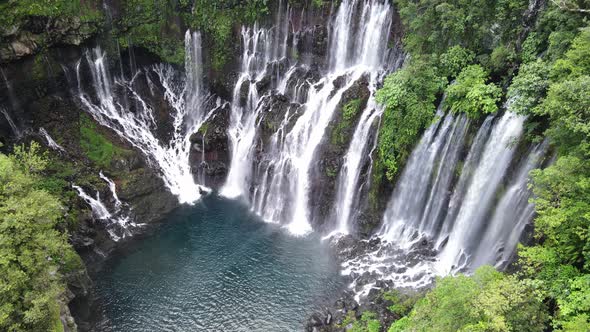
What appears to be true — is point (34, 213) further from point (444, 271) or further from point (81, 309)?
point (444, 271)

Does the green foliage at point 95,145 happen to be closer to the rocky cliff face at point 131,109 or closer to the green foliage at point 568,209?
the rocky cliff face at point 131,109

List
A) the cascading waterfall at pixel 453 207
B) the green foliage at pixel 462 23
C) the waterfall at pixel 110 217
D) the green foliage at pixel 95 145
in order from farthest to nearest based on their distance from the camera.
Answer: the green foliage at pixel 95 145 < the waterfall at pixel 110 217 < the green foliage at pixel 462 23 < the cascading waterfall at pixel 453 207

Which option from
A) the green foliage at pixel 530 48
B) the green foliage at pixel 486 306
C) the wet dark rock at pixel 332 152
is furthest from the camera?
the wet dark rock at pixel 332 152

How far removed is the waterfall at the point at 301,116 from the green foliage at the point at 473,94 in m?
6.69

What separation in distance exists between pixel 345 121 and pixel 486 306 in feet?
65.2

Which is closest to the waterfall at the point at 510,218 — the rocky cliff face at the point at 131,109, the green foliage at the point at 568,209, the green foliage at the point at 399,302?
the green foliage at the point at 399,302

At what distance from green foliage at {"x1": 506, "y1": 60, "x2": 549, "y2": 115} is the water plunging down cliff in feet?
4.29

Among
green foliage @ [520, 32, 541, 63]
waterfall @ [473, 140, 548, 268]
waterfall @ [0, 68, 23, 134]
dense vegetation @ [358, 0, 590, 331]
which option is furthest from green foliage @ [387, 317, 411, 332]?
waterfall @ [0, 68, 23, 134]

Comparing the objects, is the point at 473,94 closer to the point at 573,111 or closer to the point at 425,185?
the point at 425,185

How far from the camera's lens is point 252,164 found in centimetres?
3609

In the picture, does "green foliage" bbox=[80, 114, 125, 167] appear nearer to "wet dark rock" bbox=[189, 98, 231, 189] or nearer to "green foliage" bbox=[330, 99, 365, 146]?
"wet dark rock" bbox=[189, 98, 231, 189]

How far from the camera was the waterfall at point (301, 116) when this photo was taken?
32312 mm

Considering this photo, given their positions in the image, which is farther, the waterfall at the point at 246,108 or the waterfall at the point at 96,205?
the waterfall at the point at 246,108

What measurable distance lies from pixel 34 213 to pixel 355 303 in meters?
17.5
